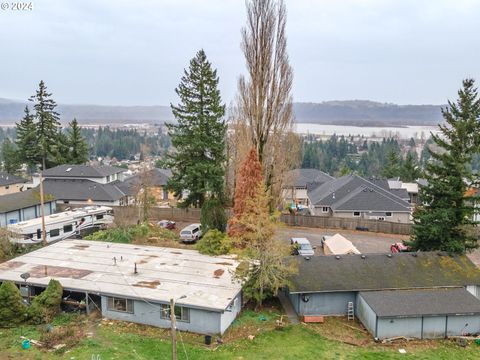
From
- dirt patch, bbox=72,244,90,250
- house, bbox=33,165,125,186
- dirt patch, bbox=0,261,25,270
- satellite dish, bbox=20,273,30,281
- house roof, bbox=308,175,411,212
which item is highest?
house, bbox=33,165,125,186

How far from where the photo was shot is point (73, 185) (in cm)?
4931

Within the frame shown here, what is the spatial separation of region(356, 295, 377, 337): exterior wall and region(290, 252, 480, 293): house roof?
2.72ft

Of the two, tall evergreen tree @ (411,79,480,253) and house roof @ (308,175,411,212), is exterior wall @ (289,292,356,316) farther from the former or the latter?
house roof @ (308,175,411,212)

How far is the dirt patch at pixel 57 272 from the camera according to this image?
23.3 m

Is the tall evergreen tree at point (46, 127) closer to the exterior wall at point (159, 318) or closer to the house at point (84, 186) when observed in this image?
the house at point (84, 186)

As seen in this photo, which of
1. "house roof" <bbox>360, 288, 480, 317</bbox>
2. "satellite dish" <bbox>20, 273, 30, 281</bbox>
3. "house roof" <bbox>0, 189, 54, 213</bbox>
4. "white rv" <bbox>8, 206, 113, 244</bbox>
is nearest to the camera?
"house roof" <bbox>360, 288, 480, 317</bbox>

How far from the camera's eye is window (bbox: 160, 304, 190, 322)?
19.8 m

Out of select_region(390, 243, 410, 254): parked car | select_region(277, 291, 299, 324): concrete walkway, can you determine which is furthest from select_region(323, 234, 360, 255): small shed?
select_region(277, 291, 299, 324): concrete walkway

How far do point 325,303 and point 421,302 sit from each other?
475cm

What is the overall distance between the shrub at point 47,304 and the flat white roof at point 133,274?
80cm

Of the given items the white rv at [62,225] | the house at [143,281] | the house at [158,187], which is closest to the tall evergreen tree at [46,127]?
the house at [158,187]

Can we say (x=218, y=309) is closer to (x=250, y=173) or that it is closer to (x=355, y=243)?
(x=250, y=173)

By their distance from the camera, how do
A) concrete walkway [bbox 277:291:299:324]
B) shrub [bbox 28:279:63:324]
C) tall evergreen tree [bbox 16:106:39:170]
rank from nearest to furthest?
1. shrub [bbox 28:279:63:324]
2. concrete walkway [bbox 277:291:299:324]
3. tall evergreen tree [bbox 16:106:39:170]

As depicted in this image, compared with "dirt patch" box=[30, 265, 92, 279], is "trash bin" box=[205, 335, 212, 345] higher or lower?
lower
